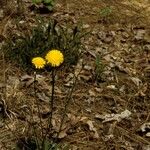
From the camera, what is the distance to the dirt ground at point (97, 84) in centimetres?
360

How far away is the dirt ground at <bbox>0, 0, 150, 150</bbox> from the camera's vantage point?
360cm

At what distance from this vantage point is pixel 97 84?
4121 mm

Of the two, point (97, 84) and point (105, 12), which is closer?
point (97, 84)

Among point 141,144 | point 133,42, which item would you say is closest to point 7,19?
point 133,42

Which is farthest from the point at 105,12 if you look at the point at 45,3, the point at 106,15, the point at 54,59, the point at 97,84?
the point at 54,59

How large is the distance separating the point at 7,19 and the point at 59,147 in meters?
1.81

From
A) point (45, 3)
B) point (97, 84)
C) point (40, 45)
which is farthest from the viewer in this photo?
point (45, 3)

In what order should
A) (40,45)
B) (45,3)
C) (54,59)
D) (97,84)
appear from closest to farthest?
(54,59) → (97,84) → (40,45) → (45,3)

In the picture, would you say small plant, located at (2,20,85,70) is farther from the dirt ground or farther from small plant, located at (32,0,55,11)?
small plant, located at (32,0,55,11)

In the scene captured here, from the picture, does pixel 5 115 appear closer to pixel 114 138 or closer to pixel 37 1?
pixel 114 138

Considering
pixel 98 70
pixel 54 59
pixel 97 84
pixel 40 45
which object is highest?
pixel 54 59

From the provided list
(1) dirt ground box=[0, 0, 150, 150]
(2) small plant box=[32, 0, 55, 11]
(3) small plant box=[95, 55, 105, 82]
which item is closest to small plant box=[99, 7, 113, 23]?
(1) dirt ground box=[0, 0, 150, 150]

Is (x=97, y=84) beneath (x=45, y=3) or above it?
beneath

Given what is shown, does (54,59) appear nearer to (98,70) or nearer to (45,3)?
(98,70)
